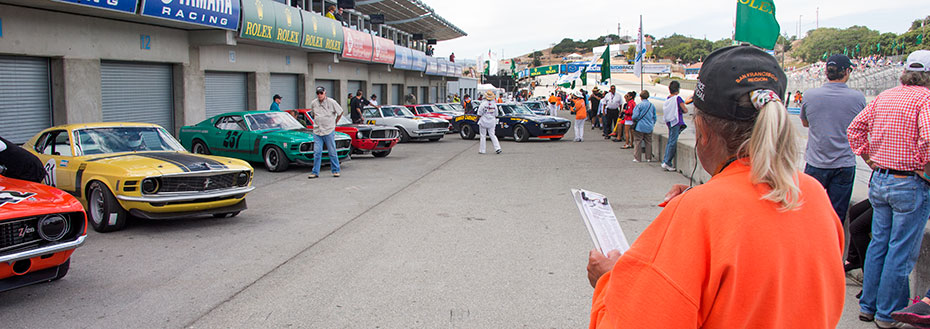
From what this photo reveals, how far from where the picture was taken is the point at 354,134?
16.0 metres

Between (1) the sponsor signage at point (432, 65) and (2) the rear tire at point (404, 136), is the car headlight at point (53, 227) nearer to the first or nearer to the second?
(2) the rear tire at point (404, 136)

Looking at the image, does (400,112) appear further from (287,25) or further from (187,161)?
(187,161)

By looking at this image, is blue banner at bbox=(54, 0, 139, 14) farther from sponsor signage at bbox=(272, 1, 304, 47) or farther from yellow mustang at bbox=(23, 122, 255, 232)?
sponsor signage at bbox=(272, 1, 304, 47)

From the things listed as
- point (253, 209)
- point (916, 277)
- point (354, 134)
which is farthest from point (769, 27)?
point (354, 134)

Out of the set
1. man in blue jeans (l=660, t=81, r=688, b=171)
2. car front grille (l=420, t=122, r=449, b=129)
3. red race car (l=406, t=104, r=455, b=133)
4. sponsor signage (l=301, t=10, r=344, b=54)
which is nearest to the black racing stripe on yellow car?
man in blue jeans (l=660, t=81, r=688, b=171)

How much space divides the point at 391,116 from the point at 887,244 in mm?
19266

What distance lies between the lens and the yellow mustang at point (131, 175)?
686 centimetres

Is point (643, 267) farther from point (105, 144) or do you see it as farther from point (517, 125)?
point (517, 125)

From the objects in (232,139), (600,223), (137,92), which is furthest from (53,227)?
(137,92)

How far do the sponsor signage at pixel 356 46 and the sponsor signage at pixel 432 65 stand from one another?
13.5 meters

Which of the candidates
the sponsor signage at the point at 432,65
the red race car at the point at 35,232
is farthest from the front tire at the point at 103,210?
the sponsor signage at the point at 432,65

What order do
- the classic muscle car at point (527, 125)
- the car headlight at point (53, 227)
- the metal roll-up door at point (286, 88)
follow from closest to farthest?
the car headlight at point (53, 227), the classic muscle car at point (527, 125), the metal roll-up door at point (286, 88)

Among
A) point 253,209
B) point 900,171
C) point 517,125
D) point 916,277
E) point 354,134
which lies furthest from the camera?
point 517,125

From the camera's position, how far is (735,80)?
4.95ft
